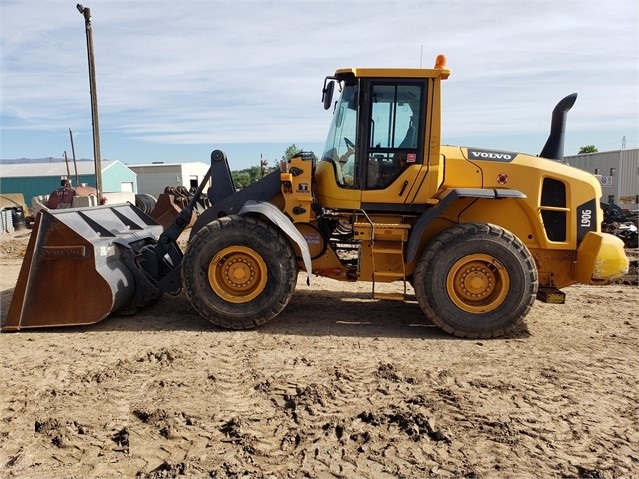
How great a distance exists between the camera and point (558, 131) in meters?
5.93

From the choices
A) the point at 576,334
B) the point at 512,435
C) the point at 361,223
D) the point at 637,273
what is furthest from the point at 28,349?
the point at 637,273

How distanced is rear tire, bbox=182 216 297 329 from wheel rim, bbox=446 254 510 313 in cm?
170

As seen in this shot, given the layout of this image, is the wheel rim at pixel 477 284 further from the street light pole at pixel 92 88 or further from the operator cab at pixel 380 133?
the street light pole at pixel 92 88

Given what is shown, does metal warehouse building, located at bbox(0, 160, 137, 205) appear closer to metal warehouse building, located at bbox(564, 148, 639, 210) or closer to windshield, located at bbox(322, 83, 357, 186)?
metal warehouse building, located at bbox(564, 148, 639, 210)

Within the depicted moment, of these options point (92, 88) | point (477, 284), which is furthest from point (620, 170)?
point (92, 88)

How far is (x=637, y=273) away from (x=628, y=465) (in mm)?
6772

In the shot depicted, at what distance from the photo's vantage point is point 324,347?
468 centimetres

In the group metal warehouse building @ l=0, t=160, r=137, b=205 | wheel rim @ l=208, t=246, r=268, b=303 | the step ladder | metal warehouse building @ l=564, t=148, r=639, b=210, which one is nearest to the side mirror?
the step ladder

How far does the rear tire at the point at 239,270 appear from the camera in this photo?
5.12 meters

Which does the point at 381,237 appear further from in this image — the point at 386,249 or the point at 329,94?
the point at 329,94

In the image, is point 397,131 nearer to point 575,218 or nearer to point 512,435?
point 575,218

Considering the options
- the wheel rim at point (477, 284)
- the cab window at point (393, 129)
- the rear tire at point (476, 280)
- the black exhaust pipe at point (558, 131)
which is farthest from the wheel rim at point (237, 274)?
the black exhaust pipe at point (558, 131)

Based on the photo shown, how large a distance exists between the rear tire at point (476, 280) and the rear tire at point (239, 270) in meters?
1.46

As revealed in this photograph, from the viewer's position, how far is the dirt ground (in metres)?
2.84
